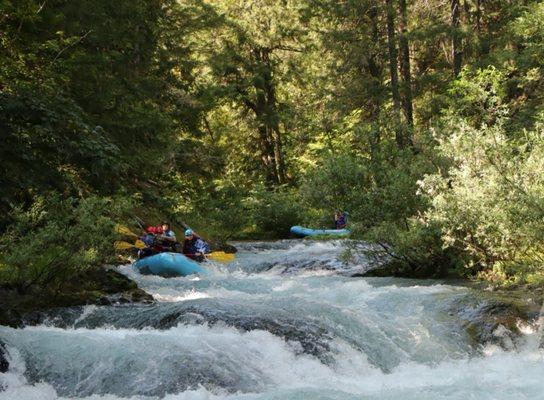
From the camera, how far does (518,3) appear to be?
19734 mm

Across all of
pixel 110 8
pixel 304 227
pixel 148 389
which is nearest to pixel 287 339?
pixel 148 389

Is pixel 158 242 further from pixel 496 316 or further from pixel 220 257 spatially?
pixel 496 316

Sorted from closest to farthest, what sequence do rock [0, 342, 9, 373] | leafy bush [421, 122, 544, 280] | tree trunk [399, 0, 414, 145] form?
rock [0, 342, 9, 373]
leafy bush [421, 122, 544, 280]
tree trunk [399, 0, 414, 145]

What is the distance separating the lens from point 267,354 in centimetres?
671

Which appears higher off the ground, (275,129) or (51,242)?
(275,129)

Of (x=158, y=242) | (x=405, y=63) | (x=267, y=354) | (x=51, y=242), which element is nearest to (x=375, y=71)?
(x=405, y=63)

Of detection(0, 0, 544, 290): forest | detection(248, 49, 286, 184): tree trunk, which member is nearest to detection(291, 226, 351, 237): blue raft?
detection(0, 0, 544, 290): forest

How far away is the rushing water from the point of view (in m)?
5.93

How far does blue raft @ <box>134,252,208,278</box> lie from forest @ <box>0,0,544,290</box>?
1.16 metres

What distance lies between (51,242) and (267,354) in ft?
11.4

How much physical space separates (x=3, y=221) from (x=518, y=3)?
1717cm

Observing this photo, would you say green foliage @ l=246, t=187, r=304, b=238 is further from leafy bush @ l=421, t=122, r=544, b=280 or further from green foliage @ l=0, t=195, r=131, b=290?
green foliage @ l=0, t=195, r=131, b=290

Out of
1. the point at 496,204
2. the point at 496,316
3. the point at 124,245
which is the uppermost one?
the point at 496,204

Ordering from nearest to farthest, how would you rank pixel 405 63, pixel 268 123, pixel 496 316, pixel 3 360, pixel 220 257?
pixel 3 360
pixel 496 316
pixel 220 257
pixel 405 63
pixel 268 123
